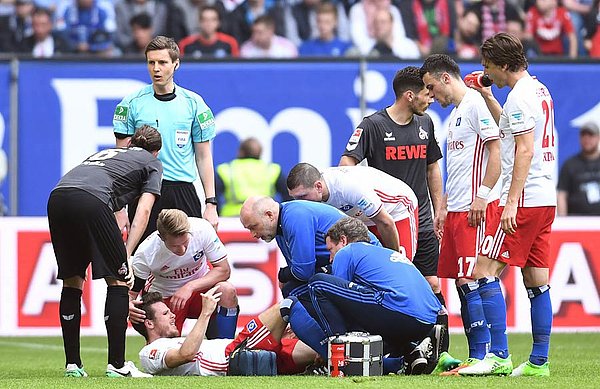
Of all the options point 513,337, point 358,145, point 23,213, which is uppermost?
point 358,145

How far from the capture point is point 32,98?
1536 centimetres

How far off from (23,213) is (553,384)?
8425 mm

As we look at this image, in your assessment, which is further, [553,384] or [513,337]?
[513,337]

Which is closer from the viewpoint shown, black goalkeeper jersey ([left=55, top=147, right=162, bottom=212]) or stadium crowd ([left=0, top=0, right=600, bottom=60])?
black goalkeeper jersey ([left=55, top=147, right=162, bottom=212])

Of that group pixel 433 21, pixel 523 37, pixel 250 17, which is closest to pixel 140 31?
pixel 250 17

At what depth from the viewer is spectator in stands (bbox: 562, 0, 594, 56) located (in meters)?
18.8

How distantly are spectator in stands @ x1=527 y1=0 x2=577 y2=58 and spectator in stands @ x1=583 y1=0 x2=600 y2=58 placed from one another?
0.62 feet

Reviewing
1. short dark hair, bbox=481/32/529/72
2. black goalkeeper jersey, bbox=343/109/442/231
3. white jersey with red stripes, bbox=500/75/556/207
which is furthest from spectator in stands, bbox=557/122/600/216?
short dark hair, bbox=481/32/529/72

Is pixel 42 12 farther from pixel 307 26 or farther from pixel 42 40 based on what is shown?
pixel 307 26

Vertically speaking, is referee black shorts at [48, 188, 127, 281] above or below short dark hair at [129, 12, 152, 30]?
below

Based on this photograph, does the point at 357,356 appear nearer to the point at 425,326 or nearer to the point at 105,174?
the point at 425,326

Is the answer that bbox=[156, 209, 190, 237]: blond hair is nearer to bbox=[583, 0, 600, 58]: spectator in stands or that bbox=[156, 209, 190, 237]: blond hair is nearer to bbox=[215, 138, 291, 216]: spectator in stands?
bbox=[215, 138, 291, 216]: spectator in stands

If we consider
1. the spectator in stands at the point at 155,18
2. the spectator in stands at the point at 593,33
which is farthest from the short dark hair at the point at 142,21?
the spectator in stands at the point at 593,33

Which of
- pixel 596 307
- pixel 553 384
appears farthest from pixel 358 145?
pixel 596 307
